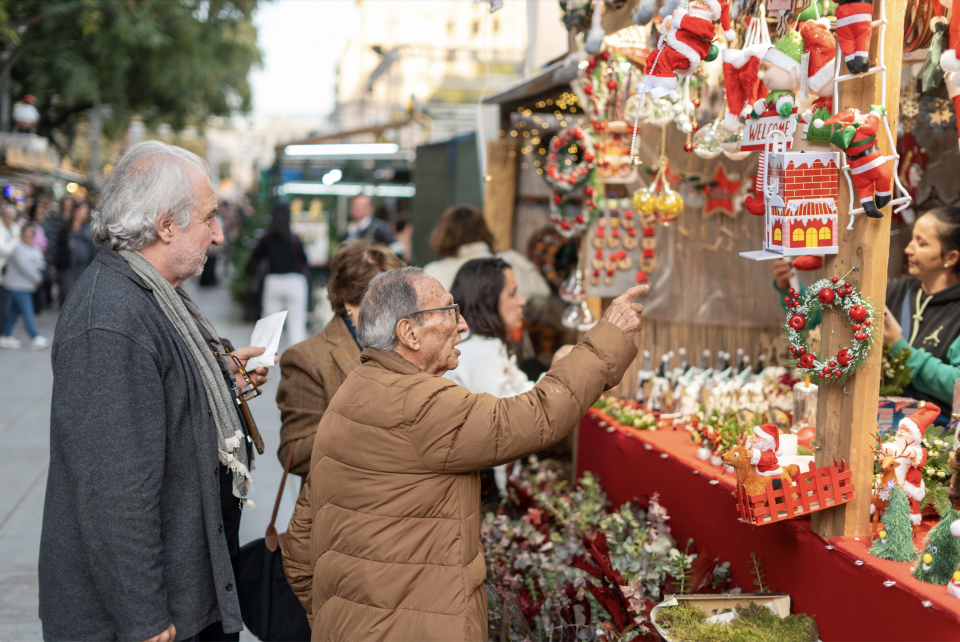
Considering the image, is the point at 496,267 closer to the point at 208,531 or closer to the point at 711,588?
the point at 711,588

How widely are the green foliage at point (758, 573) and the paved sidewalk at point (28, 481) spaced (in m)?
1.96

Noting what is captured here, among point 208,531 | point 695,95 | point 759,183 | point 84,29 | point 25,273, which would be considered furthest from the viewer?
point 84,29

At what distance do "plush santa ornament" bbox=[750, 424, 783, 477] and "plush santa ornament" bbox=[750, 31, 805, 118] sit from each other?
864 mm

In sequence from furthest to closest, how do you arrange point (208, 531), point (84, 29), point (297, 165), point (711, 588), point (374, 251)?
1. point (297, 165)
2. point (84, 29)
3. point (374, 251)
4. point (711, 588)
5. point (208, 531)

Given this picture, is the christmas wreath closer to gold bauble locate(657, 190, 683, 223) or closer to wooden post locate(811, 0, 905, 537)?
wooden post locate(811, 0, 905, 537)

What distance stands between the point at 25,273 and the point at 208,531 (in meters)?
9.18

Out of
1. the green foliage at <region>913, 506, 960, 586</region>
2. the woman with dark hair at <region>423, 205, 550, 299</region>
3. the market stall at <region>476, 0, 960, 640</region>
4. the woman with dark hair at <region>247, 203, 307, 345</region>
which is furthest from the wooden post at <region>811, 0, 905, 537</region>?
the woman with dark hair at <region>247, 203, 307, 345</region>

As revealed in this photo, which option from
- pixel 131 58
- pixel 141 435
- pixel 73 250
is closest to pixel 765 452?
pixel 141 435

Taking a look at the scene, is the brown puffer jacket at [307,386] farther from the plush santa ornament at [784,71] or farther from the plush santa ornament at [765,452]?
the plush santa ornament at [784,71]

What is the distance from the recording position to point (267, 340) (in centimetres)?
261

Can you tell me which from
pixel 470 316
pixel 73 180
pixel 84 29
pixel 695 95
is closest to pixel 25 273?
pixel 84 29

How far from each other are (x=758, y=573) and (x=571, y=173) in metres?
2.35

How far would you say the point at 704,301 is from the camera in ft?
13.2

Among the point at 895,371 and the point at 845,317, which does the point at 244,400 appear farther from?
the point at 895,371
